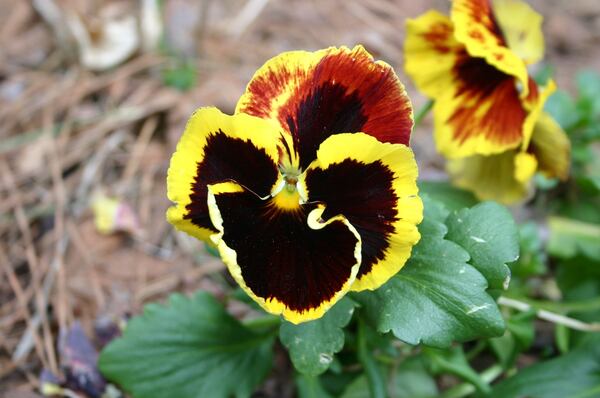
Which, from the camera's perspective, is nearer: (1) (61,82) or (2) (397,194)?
(2) (397,194)

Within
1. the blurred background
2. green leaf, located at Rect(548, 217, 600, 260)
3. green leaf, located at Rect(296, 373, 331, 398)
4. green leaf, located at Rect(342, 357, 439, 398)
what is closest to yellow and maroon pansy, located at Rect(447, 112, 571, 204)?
green leaf, located at Rect(548, 217, 600, 260)

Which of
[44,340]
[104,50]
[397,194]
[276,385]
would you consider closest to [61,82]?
[104,50]

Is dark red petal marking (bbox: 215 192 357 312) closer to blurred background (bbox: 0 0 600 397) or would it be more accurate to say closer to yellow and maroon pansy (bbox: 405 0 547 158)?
yellow and maroon pansy (bbox: 405 0 547 158)

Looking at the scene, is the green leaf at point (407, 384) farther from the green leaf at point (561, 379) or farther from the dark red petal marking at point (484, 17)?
the dark red petal marking at point (484, 17)

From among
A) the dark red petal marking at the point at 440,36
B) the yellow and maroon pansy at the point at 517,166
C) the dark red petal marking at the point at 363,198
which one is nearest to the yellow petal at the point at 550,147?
the yellow and maroon pansy at the point at 517,166

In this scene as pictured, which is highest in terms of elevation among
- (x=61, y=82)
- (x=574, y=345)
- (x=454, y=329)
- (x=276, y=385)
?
(x=454, y=329)

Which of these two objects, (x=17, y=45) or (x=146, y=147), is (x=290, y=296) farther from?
(x=17, y=45)
